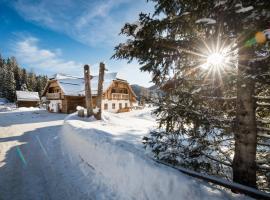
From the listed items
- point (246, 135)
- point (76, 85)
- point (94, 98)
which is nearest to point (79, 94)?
point (94, 98)

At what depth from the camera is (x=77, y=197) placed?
4.76 meters

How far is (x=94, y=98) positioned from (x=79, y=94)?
254cm

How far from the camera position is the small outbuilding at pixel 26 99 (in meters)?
48.4

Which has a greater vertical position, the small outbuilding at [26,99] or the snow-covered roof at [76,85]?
the snow-covered roof at [76,85]

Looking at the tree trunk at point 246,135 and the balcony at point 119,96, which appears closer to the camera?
the tree trunk at point 246,135

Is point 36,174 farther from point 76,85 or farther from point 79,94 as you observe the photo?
point 76,85

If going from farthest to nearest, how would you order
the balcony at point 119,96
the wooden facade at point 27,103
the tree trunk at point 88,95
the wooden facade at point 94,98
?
the wooden facade at point 27,103 < the balcony at point 119,96 < the wooden facade at point 94,98 < the tree trunk at point 88,95

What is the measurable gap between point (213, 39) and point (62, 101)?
30979 millimetres

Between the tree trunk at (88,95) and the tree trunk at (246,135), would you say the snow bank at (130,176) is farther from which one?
the tree trunk at (88,95)

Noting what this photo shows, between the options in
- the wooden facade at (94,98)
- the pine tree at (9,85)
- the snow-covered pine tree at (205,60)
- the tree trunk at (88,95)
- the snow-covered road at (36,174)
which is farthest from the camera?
the pine tree at (9,85)

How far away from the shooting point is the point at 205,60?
368 centimetres

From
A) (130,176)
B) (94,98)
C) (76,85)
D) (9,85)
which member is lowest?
(130,176)

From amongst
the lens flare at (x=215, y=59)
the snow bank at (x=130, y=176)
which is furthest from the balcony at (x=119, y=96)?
the lens flare at (x=215, y=59)

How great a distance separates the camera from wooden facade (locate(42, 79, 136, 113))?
99.8ft
